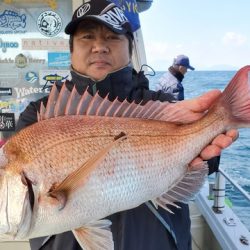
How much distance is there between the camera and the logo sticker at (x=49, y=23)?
3174 mm

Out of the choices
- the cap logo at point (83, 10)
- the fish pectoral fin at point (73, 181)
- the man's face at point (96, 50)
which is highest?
the cap logo at point (83, 10)

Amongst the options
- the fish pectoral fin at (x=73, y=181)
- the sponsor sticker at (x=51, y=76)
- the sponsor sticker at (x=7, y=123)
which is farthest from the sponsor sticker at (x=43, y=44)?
the fish pectoral fin at (x=73, y=181)

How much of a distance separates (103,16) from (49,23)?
1491mm

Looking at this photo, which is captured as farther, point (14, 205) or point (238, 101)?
point (238, 101)

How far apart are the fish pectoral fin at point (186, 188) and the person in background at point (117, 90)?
4 centimetres

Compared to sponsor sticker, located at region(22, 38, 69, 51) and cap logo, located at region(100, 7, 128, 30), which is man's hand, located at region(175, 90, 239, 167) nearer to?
cap logo, located at region(100, 7, 128, 30)

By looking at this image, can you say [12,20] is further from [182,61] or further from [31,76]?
[182,61]

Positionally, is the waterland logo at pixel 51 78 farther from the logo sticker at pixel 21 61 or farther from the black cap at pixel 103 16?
the black cap at pixel 103 16

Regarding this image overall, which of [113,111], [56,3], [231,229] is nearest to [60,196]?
[113,111]

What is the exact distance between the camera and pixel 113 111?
4.51ft

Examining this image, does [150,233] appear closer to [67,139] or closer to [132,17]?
[67,139]

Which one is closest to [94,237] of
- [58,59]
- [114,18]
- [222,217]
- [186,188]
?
[186,188]

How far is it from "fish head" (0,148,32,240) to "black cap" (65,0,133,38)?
91 cm

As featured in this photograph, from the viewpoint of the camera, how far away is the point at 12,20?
3176 millimetres
